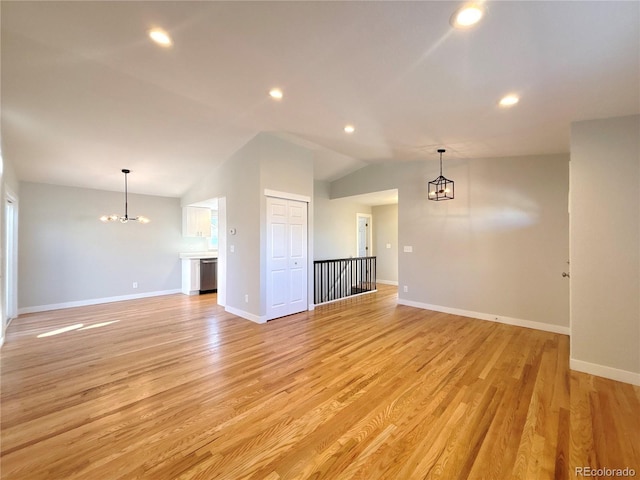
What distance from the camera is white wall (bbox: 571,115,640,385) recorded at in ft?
8.66

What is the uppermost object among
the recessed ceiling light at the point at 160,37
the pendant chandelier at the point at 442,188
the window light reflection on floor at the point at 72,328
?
the recessed ceiling light at the point at 160,37

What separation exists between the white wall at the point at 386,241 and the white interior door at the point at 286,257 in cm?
401

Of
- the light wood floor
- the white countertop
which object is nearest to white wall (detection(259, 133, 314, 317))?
the light wood floor

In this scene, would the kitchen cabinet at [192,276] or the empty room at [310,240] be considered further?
the kitchen cabinet at [192,276]

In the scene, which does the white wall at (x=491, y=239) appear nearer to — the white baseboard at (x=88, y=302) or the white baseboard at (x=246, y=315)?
the white baseboard at (x=246, y=315)

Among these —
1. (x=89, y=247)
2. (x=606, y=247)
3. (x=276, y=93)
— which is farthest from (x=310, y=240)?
(x=89, y=247)

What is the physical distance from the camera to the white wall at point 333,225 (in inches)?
292

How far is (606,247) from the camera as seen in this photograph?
2.75m

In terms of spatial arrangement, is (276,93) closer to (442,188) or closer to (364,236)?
(442,188)

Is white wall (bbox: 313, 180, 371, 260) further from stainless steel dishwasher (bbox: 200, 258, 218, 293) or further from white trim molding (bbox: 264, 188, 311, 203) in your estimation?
stainless steel dishwasher (bbox: 200, 258, 218, 293)

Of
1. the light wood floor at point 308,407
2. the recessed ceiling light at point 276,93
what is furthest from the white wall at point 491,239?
the recessed ceiling light at point 276,93

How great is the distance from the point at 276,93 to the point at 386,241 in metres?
6.38

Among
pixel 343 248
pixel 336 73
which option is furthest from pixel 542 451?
pixel 343 248

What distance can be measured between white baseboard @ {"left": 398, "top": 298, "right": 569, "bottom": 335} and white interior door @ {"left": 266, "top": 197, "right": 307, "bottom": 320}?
2282 mm
